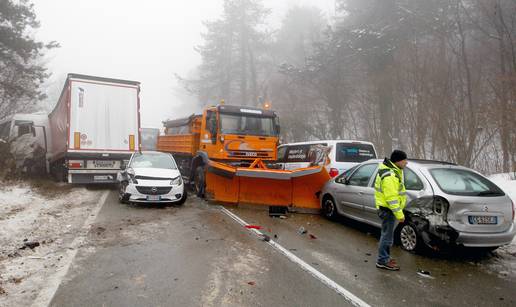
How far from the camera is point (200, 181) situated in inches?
440

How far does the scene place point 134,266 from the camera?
511 cm

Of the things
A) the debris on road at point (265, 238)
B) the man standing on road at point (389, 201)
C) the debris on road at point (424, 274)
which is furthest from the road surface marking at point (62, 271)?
the debris on road at point (424, 274)

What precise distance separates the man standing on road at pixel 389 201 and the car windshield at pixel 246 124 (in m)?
5.97

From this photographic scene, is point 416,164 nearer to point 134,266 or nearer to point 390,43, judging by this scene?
point 134,266

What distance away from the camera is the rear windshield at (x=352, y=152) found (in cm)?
1038

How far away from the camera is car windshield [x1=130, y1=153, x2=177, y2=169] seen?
1080cm

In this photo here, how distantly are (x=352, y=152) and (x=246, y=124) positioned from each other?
329cm

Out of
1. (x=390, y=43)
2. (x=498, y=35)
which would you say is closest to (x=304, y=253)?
(x=498, y=35)

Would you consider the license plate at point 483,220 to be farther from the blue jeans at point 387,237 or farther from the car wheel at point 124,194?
the car wheel at point 124,194

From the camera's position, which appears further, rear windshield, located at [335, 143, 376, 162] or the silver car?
rear windshield, located at [335, 143, 376, 162]

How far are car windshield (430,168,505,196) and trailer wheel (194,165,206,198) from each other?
22.1ft

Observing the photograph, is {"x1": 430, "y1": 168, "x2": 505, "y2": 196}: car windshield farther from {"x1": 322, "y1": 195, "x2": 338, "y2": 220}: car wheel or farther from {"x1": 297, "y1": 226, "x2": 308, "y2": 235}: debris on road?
{"x1": 322, "y1": 195, "x2": 338, "y2": 220}: car wheel

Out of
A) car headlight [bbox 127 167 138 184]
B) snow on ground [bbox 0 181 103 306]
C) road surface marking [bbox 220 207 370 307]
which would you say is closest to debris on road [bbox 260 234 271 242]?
road surface marking [bbox 220 207 370 307]

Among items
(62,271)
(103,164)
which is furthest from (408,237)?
(103,164)
